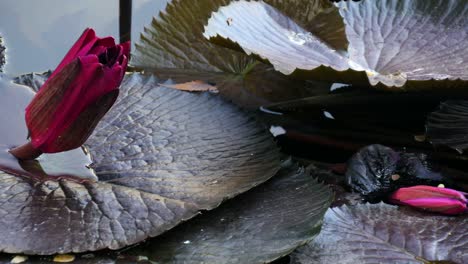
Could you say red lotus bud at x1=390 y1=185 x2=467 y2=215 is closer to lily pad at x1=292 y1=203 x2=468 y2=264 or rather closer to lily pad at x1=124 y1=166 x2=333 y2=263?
lily pad at x1=292 y1=203 x2=468 y2=264

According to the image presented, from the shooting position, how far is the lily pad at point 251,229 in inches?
25.0

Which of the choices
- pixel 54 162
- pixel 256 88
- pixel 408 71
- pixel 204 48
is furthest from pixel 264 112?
pixel 54 162

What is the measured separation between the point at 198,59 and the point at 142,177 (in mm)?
547

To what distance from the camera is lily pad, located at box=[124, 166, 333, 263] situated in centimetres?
64

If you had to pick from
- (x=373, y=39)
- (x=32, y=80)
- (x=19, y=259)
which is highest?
(x=373, y=39)

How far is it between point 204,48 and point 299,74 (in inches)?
16.5

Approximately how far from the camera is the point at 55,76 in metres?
0.68

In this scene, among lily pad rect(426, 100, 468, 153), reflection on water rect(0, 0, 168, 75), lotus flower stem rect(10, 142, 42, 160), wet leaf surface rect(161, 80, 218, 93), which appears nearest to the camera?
lotus flower stem rect(10, 142, 42, 160)

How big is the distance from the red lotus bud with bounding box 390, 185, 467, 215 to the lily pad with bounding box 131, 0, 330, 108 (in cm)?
41

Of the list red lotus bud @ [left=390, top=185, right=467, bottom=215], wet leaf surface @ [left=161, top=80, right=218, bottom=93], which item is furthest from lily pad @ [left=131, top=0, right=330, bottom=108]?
red lotus bud @ [left=390, top=185, right=467, bottom=215]

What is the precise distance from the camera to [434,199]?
79 centimetres

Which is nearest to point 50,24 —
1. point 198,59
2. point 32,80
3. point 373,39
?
point 198,59

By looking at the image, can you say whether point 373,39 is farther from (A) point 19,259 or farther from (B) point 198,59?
(A) point 19,259

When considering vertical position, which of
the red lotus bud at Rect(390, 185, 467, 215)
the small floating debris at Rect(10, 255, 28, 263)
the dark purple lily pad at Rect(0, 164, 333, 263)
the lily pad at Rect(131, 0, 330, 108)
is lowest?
the small floating debris at Rect(10, 255, 28, 263)
